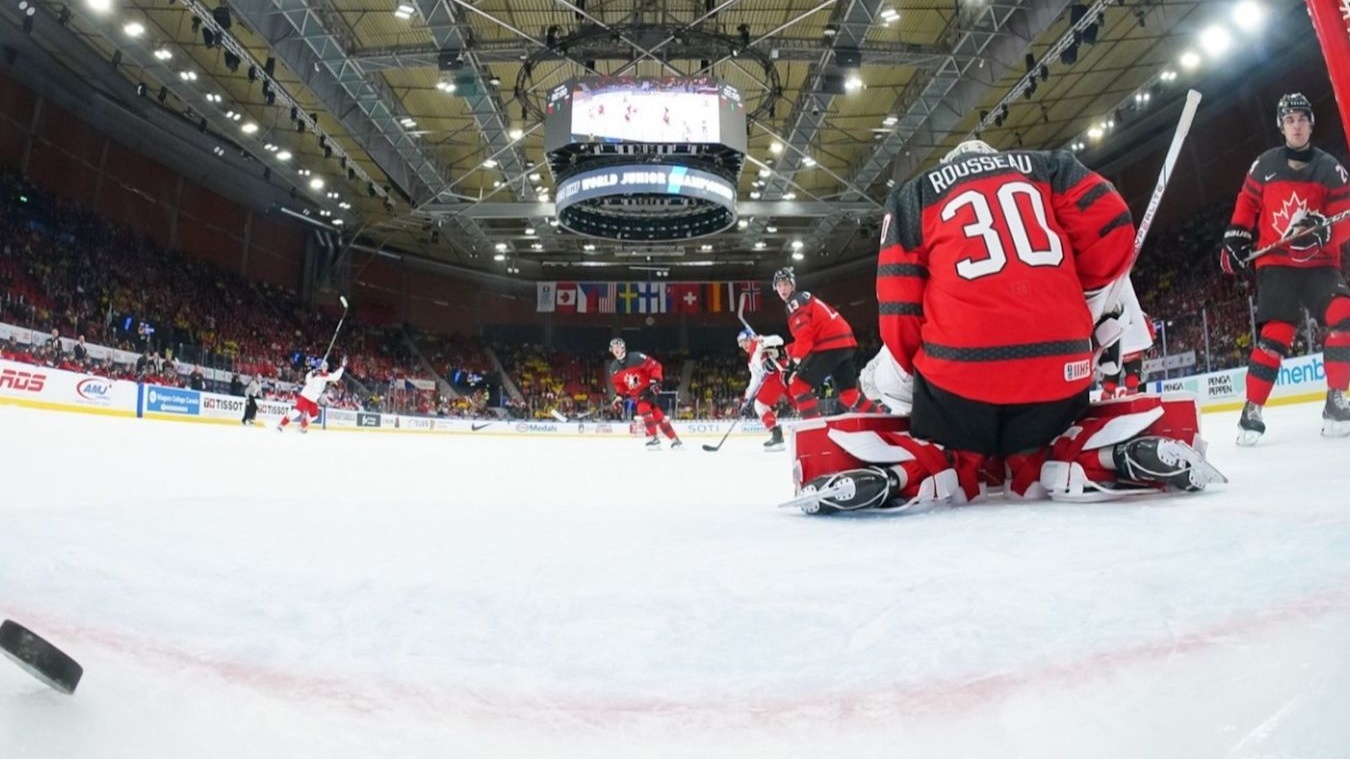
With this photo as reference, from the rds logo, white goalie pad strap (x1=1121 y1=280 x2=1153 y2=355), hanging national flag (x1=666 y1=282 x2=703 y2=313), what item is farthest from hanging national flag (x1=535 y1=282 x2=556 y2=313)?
white goalie pad strap (x1=1121 y1=280 x2=1153 y2=355)

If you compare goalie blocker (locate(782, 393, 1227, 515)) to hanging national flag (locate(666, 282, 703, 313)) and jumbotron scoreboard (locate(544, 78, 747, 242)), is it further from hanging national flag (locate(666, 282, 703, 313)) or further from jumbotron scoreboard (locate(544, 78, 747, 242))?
hanging national flag (locate(666, 282, 703, 313))

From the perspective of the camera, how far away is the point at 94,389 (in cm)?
1044

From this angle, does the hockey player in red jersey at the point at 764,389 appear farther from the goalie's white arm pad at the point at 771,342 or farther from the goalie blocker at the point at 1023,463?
the goalie blocker at the point at 1023,463

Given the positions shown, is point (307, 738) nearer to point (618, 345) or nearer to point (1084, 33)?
point (618, 345)

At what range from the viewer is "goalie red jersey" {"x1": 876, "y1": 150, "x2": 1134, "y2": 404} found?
7.00ft

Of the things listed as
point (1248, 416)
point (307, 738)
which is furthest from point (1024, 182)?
point (1248, 416)

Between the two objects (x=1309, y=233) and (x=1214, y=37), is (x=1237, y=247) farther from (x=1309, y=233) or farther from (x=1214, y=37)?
(x=1214, y=37)

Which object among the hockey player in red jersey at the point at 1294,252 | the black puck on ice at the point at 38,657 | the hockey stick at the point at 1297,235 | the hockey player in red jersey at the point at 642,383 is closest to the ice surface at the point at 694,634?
the black puck on ice at the point at 38,657

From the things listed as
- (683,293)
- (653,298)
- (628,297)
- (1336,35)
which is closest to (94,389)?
(1336,35)

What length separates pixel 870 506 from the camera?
2312mm

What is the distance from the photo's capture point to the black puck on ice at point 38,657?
2.28 ft

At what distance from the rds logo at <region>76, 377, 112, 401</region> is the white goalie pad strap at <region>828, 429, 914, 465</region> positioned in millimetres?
11504

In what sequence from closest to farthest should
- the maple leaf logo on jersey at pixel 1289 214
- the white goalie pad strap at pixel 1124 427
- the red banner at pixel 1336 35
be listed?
the red banner at pixel 1336 35 < the white goalie pad strap at pixel 1124 427 < the maple leaf logo on jersey at pixel 1289 214

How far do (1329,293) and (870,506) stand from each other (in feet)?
10.4
